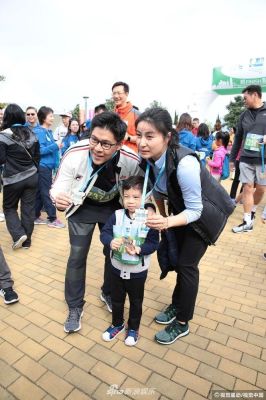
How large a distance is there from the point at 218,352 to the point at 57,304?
156 centimetres

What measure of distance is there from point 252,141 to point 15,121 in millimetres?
3631

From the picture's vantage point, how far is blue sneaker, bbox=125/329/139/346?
242cm

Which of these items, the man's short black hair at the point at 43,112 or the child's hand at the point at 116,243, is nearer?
the child's hand at the point at 116,243

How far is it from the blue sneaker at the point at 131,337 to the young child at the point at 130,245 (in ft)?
0.06

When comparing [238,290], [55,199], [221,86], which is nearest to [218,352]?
[238,290]

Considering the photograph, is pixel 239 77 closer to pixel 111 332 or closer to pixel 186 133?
pixel 186 133

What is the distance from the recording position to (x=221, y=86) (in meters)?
17.3

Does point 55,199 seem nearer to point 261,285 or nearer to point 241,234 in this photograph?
point 261,285

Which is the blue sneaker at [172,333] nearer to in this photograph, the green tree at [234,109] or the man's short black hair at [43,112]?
the man's short black hair at [43,112]

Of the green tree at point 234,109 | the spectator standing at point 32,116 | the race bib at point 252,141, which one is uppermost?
the spectator standing at point 32,116
